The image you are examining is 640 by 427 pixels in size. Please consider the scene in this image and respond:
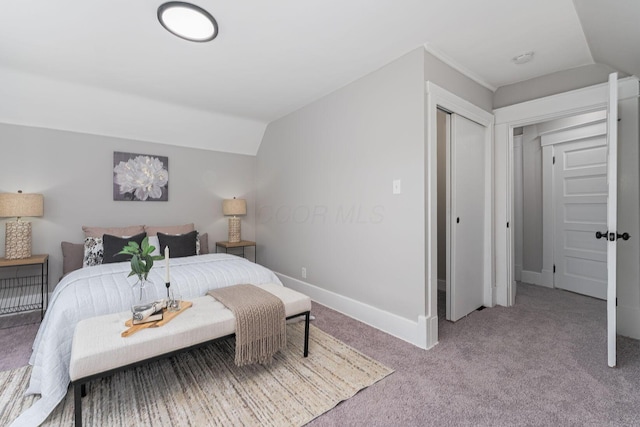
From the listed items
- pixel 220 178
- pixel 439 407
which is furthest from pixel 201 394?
pixel 220 178

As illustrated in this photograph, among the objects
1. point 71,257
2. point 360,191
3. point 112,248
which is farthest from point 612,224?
point 71,257

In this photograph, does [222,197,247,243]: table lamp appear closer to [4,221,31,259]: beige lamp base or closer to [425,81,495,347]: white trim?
[4,221,31,259]: beige lamp base

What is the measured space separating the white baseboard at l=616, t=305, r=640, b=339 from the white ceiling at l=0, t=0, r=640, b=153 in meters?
1.96

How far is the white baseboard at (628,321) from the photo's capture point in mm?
2420

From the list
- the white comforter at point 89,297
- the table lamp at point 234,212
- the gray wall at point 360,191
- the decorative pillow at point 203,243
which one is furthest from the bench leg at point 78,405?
the table lamp at point 234,212

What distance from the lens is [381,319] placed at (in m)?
A: 2.62

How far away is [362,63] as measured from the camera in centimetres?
256

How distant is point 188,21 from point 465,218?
2.87 metres

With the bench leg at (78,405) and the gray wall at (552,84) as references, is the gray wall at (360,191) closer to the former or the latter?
the gray wall at (552,84)

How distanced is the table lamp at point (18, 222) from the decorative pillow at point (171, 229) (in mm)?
1036

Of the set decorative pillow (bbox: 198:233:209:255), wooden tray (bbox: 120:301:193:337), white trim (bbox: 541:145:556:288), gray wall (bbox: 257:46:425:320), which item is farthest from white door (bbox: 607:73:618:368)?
decorative pillow (bbox: 198:233:209:255)

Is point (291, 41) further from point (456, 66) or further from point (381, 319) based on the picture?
point (381, 319)

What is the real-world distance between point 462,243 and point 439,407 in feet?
5.42

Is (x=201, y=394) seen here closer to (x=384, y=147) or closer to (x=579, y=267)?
(x=384, y=147)
